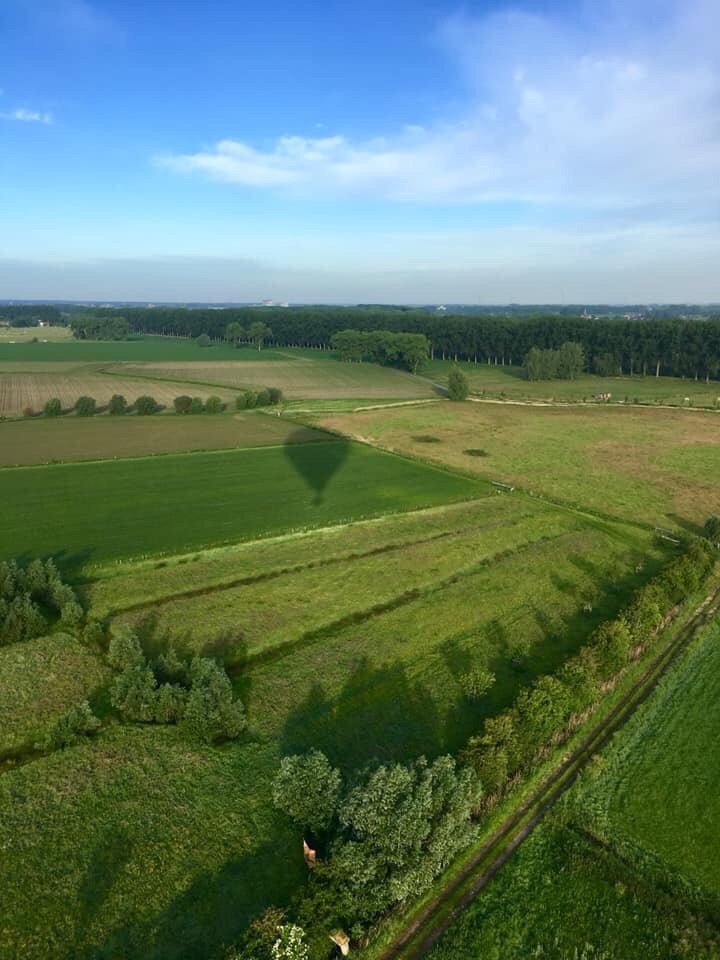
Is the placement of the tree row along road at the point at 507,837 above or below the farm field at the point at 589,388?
below

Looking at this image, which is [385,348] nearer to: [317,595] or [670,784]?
[317,595]

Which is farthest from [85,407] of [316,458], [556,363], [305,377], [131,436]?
[556,363]

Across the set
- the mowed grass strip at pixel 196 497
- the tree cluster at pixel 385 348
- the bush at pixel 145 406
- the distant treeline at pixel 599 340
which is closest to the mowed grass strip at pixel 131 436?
the bush at pixel 145 406

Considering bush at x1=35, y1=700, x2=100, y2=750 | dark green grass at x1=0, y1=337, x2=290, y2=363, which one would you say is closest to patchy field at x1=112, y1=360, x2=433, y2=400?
dark green grass at x1=0, y1=337, x2=290, y2=363

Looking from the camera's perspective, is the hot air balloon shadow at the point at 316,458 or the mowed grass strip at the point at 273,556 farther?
the hot air balloon shadow at the point at 316,458

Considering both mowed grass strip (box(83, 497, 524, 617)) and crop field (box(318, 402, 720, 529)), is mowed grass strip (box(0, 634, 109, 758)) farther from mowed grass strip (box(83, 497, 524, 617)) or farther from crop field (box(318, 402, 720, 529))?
crop field (box(318, 402, 720, 529))

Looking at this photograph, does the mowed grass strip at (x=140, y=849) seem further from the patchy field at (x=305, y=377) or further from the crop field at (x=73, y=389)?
the patchy field at (x=305, y=377)
